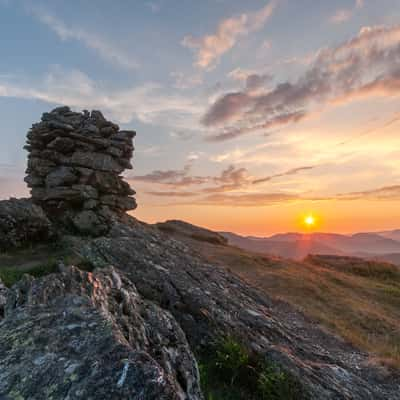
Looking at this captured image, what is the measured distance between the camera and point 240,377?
7832mm

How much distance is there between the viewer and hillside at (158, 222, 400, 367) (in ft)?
51.8

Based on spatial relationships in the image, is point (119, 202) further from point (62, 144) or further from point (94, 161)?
point (62, 144)

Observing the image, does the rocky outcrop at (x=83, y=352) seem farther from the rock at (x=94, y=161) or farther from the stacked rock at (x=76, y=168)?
the rock at (x=94, y=161)

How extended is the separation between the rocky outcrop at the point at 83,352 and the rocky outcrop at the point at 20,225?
16760mm

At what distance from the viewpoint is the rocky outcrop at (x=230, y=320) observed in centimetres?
820

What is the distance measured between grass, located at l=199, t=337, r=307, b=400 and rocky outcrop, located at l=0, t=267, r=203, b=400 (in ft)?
5.38

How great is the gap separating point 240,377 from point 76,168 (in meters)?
23.6

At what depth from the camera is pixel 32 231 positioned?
22453 mm

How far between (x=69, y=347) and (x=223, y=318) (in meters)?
5.92

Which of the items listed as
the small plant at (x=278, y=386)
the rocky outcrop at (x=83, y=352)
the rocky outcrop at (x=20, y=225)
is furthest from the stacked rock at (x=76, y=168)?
the small plant at (x=278, y=386)

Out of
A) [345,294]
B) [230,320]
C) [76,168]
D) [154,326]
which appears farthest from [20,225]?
[345,294]

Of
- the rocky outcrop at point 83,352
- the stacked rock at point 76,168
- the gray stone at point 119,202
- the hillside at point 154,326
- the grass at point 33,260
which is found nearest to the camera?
the rocky outcrop at point 83,352

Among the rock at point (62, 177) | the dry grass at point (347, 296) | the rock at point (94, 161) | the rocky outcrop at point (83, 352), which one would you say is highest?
the rock at point (94, 161)

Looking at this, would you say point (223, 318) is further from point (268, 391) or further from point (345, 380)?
point (345, 380)
